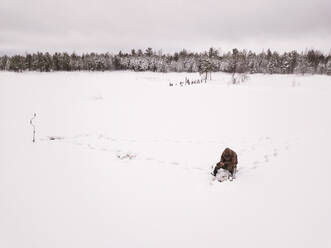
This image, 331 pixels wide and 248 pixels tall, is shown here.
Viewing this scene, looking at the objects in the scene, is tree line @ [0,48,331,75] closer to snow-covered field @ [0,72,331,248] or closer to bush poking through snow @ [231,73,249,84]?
bush poking through snow @ [231,73,249,84]

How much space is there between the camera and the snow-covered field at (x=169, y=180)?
216 inches

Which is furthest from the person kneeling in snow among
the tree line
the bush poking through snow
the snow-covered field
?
the tree line

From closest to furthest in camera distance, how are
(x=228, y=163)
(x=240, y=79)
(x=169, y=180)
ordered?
(x=228, y=163)
(x=169, y=180)
(x=240, y=79)

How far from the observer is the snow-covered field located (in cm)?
550

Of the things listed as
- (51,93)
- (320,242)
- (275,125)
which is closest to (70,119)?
(51,93)

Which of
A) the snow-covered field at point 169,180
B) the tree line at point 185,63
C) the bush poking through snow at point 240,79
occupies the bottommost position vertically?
the snow-covered field at point 169,180

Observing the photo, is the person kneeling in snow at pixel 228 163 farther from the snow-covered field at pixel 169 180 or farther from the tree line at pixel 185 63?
the tree line at pixel 185 63

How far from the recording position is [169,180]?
26.7ft

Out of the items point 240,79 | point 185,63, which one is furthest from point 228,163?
point 185,63

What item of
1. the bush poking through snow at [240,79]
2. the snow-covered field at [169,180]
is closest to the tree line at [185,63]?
the bush poking through snow at [240,79]

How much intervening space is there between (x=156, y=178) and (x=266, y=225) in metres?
4.05

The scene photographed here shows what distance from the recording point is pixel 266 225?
5547 millimetres

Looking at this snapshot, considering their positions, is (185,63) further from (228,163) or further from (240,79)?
(228,163)

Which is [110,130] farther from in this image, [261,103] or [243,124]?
[261,103]
